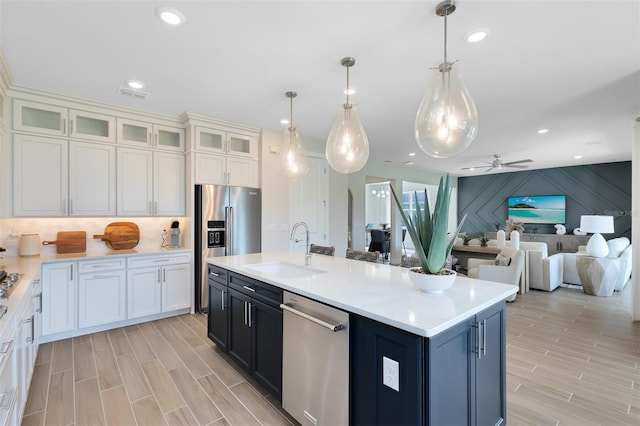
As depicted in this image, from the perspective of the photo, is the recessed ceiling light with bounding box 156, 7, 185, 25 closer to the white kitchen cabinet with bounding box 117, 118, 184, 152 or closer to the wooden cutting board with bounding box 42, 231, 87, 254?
the white kitchen cabinet with bounding box 117, 118, 184, 152

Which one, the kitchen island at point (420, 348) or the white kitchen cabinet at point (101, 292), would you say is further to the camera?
the white kitchen cabinet at point (101, 292)

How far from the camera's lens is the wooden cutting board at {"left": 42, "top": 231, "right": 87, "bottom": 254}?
Result: 3.54 metres

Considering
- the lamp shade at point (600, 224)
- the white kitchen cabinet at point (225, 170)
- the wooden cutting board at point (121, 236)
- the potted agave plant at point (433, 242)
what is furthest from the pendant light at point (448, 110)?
the lamp shade at point (600, 224)

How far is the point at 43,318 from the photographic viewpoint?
310 centimetres

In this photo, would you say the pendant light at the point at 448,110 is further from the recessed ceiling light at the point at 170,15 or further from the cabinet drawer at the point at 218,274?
the cabinet drawer at the point at 218,274

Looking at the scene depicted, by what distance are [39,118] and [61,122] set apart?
19 cm

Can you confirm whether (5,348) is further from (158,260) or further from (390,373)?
(158,260)

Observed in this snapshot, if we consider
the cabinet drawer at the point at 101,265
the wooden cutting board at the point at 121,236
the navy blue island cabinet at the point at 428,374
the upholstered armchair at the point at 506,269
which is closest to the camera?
the navy blue island cabinet at the point at 428,374

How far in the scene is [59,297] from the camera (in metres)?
3.18

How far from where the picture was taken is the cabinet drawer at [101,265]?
3301 mm

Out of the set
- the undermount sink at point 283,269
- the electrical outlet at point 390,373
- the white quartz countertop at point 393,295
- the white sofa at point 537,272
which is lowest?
the white sofa at point 537,272

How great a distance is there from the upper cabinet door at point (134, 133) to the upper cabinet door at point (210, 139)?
1.92 feet

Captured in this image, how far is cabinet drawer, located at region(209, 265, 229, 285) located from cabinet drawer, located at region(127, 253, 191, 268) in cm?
120

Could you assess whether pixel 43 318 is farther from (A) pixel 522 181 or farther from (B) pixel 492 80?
(A) pixel 522 181
